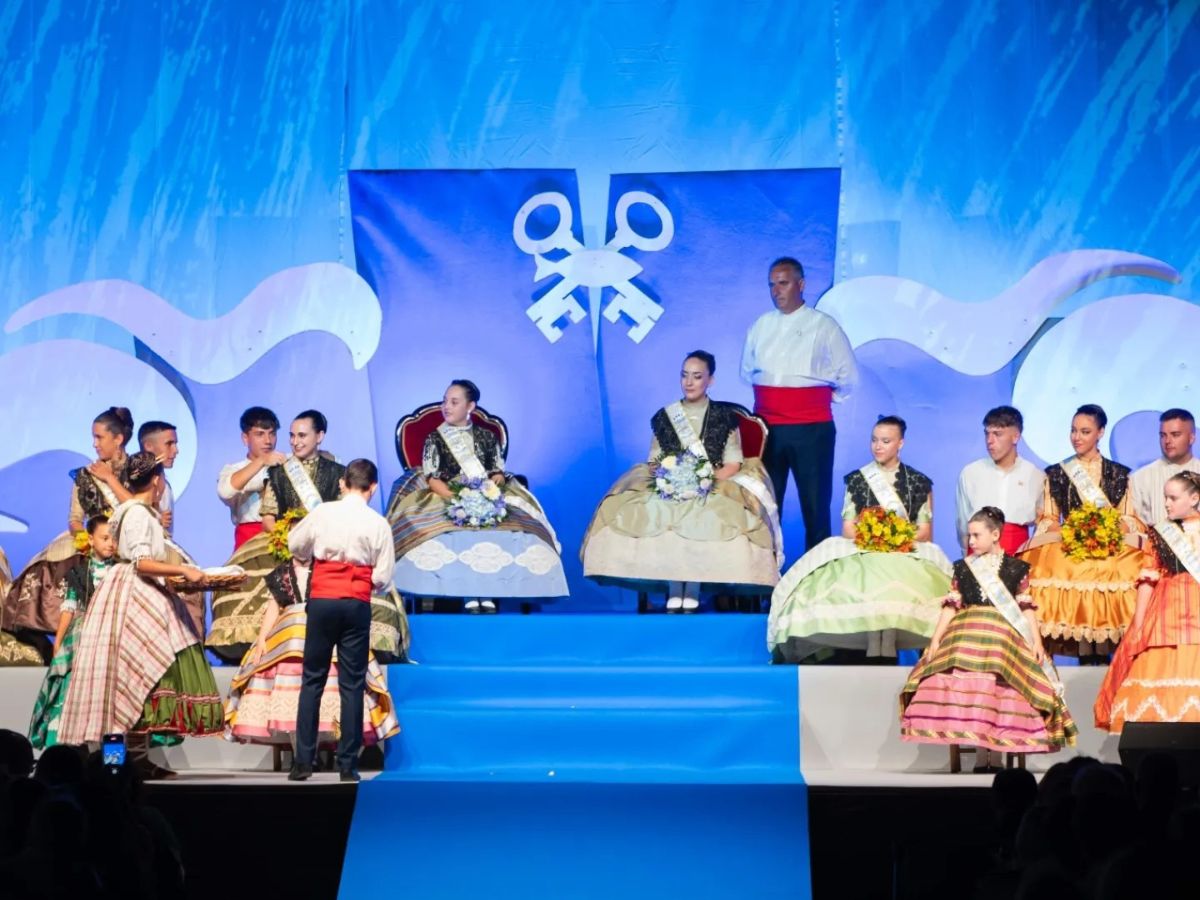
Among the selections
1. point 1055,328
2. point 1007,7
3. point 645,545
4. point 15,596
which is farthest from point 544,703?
point 1007,7

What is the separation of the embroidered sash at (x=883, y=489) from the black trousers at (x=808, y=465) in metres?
0.79

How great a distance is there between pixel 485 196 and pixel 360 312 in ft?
3.14

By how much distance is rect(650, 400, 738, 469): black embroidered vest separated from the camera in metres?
8.50

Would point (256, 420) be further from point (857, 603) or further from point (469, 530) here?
point (857, 603)

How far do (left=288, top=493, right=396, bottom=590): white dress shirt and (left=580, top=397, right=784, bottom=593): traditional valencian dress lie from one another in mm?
1728

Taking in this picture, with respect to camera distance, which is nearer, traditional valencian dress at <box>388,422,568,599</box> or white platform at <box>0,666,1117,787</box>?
white platform at <box>0,666,1117,787</box>

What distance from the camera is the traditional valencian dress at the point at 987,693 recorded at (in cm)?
655

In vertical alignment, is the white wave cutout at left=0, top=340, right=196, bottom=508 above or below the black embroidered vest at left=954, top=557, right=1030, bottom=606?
above

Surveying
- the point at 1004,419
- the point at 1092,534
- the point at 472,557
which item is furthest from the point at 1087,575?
the point at 472,557

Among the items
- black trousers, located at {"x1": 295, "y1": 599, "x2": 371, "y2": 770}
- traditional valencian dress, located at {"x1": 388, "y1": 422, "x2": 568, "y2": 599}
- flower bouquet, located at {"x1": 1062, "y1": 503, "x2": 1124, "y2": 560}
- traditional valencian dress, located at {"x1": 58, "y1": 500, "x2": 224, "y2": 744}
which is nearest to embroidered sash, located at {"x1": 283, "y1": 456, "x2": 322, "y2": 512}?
traditional valencian dress, located at {"x1": 388, "y1": 422, "x2": 568, "y2": 599}

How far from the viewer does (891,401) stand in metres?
9.84

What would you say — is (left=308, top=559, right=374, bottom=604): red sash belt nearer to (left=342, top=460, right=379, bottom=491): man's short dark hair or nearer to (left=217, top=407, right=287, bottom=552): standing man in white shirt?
(left=342, top=460, right=379, bottom=491): man's short dark hair

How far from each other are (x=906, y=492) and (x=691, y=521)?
3.23ft

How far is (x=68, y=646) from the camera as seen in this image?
6754 millimetres
